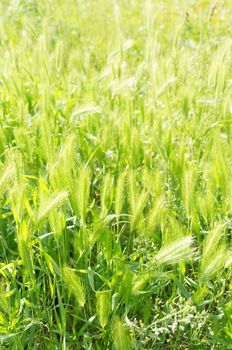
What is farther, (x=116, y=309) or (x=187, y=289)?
(x=187, y=289)

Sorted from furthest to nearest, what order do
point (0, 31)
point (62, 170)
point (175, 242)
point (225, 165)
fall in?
1. point (0, 31)
2. point (225, 165)
3. point (62, 170)
4. point (175, 242)

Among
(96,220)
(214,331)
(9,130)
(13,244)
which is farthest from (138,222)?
(9,130)

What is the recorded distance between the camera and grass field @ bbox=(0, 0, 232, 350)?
142 cm

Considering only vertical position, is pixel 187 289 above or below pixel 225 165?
below

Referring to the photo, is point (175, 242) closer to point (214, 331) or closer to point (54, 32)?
point (214, 331)

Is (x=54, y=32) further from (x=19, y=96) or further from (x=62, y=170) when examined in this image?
(x=62, y=170)

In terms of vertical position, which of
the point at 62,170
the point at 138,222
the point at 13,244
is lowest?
the point at 13,244

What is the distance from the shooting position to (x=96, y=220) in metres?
1.50

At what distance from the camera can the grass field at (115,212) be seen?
4.66 ft

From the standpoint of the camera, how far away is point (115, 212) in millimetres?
1602

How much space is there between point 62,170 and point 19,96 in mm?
735

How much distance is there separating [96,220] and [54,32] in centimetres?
268

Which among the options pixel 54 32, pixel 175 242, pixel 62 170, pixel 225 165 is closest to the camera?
pixel 175 242

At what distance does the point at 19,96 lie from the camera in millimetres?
2115
